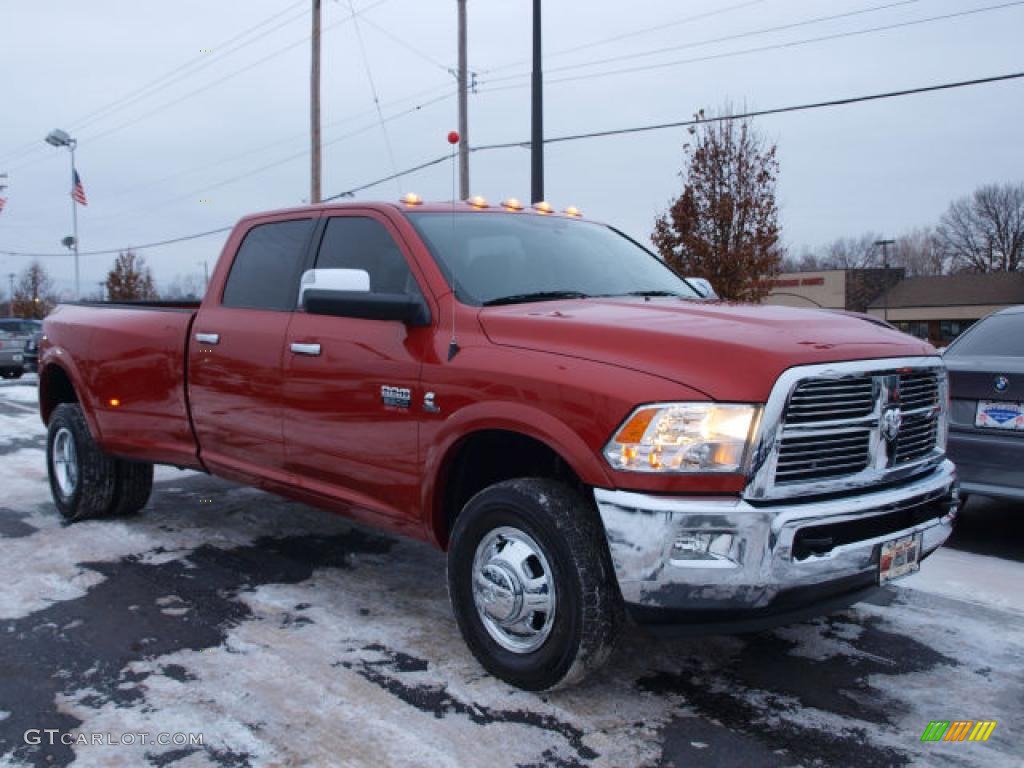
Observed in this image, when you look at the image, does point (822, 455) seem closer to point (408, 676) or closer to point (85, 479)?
point (408, 676)

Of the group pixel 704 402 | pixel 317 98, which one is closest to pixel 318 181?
pixel 317 98

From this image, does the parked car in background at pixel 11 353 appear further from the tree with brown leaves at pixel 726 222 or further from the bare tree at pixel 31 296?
the bare tree at pixel 31 296

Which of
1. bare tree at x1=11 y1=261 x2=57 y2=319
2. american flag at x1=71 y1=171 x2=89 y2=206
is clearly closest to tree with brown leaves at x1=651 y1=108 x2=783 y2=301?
american flag at x1=71 y1=171 x2=89 y2=206

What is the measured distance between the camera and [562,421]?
3.05 m

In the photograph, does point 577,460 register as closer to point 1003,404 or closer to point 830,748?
point 830,748

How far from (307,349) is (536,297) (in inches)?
44.5

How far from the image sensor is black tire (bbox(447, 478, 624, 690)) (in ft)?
9.82

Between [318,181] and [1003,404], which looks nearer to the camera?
[1003,404]

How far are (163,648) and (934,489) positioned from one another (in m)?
3.12

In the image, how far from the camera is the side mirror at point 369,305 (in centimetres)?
356

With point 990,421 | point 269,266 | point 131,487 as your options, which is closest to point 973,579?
point 990,421

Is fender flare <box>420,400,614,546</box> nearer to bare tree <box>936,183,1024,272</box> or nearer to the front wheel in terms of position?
the front wheel

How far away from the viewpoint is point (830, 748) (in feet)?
9.56

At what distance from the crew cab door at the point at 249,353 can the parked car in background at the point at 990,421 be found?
3.89 meters
